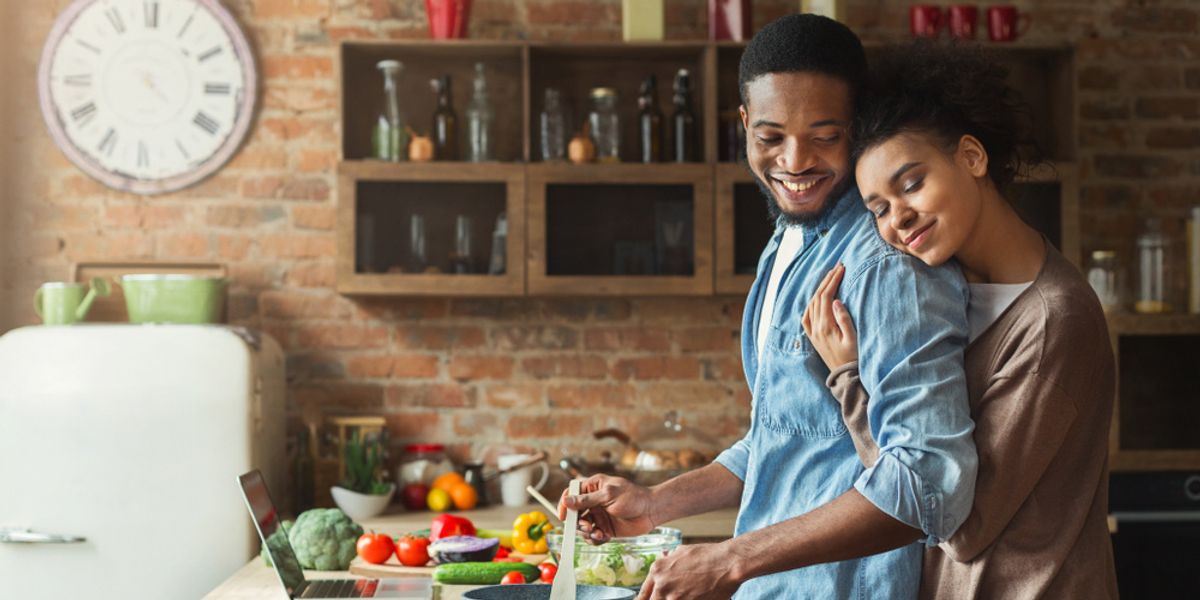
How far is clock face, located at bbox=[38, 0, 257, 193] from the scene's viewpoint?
394cm

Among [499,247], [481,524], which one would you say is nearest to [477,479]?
[481,524]

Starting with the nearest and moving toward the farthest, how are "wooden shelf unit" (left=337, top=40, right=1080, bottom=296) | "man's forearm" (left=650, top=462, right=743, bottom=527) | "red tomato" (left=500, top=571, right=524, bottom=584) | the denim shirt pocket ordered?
1. the denim shirt pocket
2. "man's forearm" (left=650, top=462, right=743, bottom=527)
3. "red tomato" (left=500, top=571, right=524, bottom=584)
4. "wooden shelf unit" (left=337, top=40, right=1080, bottom=296)

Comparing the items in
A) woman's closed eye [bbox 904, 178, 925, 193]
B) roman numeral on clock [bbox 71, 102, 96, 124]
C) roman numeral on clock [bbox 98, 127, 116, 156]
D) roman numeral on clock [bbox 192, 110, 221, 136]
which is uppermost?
roman numeral on clock [bbox 71, 102, 96, 124]

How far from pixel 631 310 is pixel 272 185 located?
1.20 meters

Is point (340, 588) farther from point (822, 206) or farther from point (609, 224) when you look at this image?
point (609, 224)

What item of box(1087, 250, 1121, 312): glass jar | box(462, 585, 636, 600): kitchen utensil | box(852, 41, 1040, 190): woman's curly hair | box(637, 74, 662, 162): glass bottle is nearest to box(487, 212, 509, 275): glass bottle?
box(637, 74, 662, 162): glass bottle

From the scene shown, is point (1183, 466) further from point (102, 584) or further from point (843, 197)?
point (102, 584)

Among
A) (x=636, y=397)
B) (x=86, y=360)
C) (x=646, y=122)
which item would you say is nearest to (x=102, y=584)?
(x=86, y=360)

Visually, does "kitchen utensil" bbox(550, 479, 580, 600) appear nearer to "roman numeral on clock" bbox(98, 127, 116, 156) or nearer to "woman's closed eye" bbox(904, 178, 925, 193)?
"woman's closed eye" bbox(904, 178, 925, 193)

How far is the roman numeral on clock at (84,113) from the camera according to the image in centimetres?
394

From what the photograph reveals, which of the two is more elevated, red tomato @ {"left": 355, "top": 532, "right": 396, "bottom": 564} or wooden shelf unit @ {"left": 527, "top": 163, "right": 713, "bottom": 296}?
wooden shelf unit @ {"left": 527, "top": 163, "right": 713, "bottom": 296}

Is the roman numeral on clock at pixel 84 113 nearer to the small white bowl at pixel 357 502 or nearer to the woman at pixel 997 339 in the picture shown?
the small white bowl at pixel 357 502

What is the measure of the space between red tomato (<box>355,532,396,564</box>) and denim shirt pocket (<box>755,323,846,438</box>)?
1393 mm

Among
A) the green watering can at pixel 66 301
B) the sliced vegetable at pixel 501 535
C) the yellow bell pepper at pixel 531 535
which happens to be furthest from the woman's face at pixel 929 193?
the green watering can at pixel 66 301
